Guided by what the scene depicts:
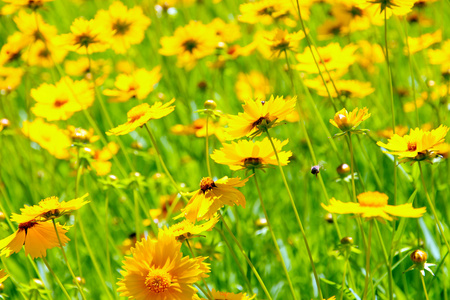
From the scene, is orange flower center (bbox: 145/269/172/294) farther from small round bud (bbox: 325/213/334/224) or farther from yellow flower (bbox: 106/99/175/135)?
small round bud (bbox: 325/213/334/224)

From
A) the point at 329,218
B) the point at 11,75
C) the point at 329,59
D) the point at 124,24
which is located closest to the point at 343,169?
the point at 329,218

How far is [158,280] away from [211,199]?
0.14m

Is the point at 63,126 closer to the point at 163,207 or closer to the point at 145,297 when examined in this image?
the point at 163,207

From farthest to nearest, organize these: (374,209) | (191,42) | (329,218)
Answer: (191,42), (329,218), (374,209)

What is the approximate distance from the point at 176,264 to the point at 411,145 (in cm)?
34

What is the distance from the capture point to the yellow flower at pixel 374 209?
0.59 meters

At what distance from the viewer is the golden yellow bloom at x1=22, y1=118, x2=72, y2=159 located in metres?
1.43

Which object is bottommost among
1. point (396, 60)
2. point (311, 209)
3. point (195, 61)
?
point (311, 209)

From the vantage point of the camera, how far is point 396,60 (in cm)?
187

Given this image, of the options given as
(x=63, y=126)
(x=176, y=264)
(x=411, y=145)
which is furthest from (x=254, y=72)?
(x=176, y=264)

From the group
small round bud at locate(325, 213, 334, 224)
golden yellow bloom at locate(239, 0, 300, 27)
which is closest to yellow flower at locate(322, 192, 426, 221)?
small round bud at locate(325, 213, 334, 224)

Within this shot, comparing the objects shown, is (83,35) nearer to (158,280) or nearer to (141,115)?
(141,115)

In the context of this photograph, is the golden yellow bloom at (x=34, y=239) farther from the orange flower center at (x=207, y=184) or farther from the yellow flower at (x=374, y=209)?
the yellow flower at (x=374, y=209)

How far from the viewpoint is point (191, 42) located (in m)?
1.70
